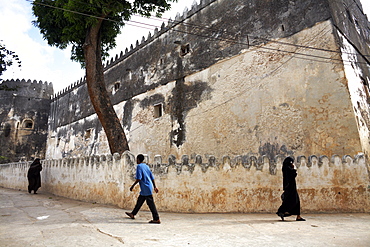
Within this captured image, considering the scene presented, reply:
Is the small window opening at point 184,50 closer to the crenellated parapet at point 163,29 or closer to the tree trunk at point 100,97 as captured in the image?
the crenellated parapet at point 163,29

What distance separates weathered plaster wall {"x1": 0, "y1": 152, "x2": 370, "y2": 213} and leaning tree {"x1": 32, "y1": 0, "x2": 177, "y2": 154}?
2.17 metres

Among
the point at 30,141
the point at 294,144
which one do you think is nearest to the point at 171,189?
the point at 294,144

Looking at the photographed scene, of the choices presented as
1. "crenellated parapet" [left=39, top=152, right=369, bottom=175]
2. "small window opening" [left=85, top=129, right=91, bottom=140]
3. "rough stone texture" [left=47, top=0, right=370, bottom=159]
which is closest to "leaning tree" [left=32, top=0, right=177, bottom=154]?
"crenellated parapet" [left=39, top=152, right=369, bottom=175]

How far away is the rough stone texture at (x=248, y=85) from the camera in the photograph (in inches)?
305

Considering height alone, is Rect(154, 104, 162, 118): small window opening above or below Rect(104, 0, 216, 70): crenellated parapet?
below

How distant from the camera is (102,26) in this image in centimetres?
927

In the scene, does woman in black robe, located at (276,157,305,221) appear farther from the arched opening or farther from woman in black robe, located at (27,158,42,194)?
the arched opening

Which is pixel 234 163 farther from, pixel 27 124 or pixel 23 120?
pixel 27 124

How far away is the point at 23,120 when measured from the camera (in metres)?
21.1

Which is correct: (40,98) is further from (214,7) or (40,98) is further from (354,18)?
(354,18)

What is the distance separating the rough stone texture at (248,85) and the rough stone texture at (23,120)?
36.3ft

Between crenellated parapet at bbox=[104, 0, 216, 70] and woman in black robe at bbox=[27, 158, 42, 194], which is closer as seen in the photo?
woman in black robe at bbox=[27, 158, 42, 194]

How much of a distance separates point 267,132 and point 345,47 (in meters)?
3.58

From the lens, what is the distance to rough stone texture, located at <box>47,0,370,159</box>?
7734 millimetres
